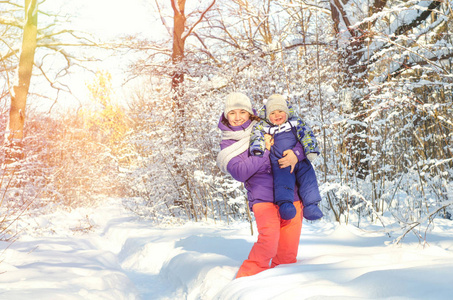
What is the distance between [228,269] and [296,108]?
3.17 m

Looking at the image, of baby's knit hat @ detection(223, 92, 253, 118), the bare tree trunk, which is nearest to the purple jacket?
baby's knit hat @ detection(223, 92, 253, 118)

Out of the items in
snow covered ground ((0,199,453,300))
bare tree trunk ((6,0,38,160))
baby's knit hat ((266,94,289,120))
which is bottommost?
snow covered ground ((0,199,453,300))

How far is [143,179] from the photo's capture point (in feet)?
28.1

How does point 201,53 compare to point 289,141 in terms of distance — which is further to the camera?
point 201,53

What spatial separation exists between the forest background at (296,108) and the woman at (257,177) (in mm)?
802

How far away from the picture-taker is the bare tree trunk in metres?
9.45

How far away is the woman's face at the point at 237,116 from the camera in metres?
2.80

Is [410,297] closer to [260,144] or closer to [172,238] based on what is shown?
[260,144]

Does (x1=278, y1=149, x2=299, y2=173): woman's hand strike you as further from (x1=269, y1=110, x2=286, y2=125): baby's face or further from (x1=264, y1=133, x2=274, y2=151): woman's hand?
(x1=269, y1=110, x2=286, y2=125): baby's face

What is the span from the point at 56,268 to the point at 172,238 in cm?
209

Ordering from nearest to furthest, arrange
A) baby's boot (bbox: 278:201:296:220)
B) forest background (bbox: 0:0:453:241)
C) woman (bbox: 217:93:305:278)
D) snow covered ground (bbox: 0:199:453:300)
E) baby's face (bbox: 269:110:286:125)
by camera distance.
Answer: snow covered ground (bbox: 0:199:453:300) → baby's boot (bbox: 278:201:296:220) → woman (bbox: 217:93:305:278) → baby's face (bbox: 269:110:286:125) → forest background (bbox: 0:0:453:241)

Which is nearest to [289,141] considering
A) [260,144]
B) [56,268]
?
[260,144]

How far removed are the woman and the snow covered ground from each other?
0.20 meters

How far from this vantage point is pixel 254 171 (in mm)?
2707
